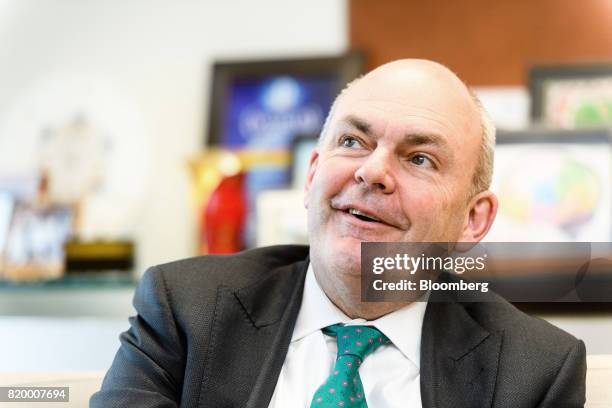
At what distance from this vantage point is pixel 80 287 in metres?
2.28

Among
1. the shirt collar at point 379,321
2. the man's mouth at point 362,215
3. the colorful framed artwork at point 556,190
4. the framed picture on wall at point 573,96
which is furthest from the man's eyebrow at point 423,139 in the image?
the framed picture on wall at point 573,96

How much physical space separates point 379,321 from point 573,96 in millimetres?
1591

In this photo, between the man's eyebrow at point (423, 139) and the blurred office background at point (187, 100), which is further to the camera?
the blurred office background at point (187, 100)

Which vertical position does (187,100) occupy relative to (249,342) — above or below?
above

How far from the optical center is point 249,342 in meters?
1.15

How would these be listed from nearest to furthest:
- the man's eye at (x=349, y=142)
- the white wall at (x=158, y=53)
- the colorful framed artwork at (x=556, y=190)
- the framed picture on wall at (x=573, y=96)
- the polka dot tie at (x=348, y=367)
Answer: the polka dot tie at (x=348, y=367) → the man's eye at (x=349, y=142) → the colorful framed artwork at (x=556, y=190) → the framed picture on wall at (x=573, y=96) → the white wall at (x=158, y=53)

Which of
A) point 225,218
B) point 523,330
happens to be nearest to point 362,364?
point 523,330

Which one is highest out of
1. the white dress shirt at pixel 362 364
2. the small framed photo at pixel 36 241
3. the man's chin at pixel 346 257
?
the man's chin at pixel 346 257

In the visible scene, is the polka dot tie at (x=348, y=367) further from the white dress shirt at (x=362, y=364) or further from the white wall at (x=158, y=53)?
the white wall at (x=158, y=53)

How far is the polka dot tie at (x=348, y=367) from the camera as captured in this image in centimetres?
106

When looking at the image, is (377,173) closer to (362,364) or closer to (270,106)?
(362,364)

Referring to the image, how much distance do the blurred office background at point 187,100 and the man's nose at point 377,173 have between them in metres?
1.22

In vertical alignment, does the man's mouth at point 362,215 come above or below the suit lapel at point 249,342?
above

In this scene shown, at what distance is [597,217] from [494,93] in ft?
2.54
